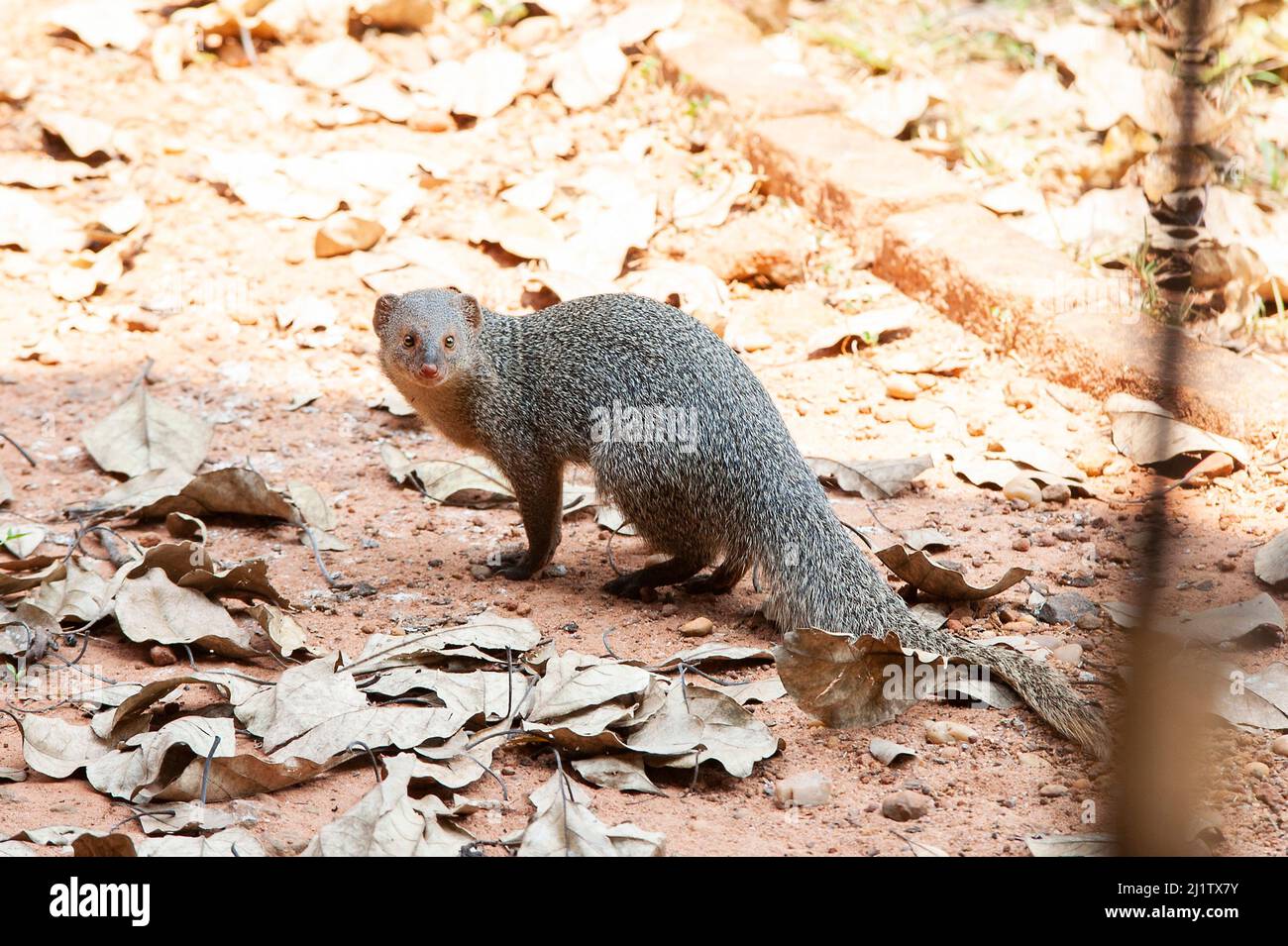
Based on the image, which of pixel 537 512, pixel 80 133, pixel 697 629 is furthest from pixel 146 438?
pixel 80 133

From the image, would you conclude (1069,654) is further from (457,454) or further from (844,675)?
(457,454)

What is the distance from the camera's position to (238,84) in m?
6.11

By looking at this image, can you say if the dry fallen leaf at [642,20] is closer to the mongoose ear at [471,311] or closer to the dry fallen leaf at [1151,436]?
the mongoose ear at [471,311]

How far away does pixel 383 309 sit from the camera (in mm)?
3785

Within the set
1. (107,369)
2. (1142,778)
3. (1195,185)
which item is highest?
(1195,185)

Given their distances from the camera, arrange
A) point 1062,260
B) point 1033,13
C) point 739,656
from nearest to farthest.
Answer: point 739,656
point 1062,260
point 1033,13

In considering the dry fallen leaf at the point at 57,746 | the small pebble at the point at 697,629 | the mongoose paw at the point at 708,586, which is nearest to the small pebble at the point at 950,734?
the small pebble at the point at 697,629

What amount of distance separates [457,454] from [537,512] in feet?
2.75

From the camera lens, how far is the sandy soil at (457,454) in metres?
2.37

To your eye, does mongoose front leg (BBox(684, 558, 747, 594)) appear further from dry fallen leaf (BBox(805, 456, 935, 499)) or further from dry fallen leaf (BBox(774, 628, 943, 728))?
dry fallen leaf (BBox(774, 628, 943, 728))

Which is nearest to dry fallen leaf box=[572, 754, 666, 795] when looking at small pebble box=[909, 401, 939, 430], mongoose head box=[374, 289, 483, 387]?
mongoose head box=[374, 289, 483, 387]
